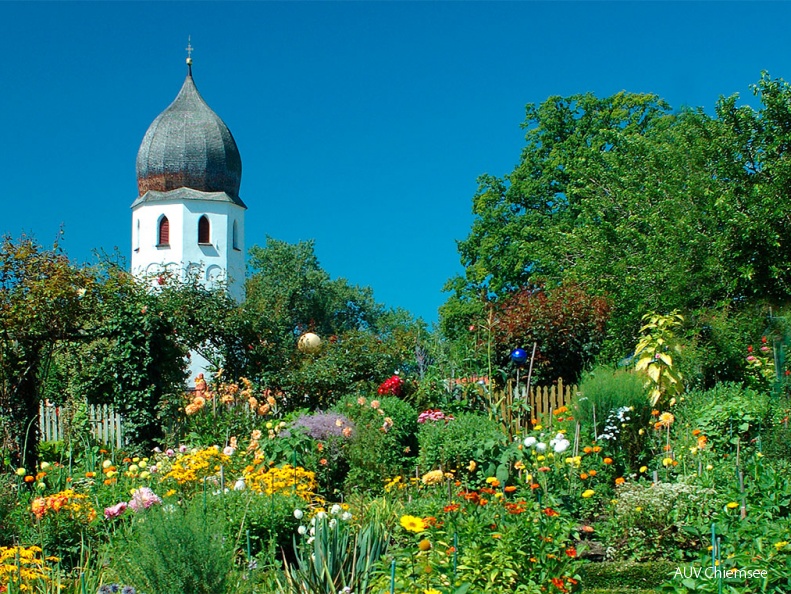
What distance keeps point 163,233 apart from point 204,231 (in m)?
1.90

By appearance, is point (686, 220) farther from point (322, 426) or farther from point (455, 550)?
point (455, 550)

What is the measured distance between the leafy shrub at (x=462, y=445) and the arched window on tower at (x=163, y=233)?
3307 cm

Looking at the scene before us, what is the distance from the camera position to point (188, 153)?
38844mm

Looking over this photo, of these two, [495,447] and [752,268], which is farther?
[752,268]

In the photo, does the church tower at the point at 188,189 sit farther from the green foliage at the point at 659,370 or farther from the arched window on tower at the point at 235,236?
the green foliage at the point at 659,370

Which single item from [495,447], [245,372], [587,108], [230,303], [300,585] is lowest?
[300,585]

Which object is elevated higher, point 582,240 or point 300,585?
point 582,240

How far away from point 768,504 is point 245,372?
929 centimetres

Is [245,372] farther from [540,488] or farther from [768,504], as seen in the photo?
[768,504]

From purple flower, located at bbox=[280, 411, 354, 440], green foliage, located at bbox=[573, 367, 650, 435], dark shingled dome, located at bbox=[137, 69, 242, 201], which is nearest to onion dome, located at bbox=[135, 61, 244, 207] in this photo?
dark shingled dome, located at bbox=[137, 69, 242, 201]

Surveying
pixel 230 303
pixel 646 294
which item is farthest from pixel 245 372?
pixel 646 294

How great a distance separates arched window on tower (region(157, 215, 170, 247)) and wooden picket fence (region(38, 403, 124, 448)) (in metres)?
24.3

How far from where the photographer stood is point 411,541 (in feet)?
17.3

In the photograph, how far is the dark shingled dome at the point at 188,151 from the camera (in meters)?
38.7
